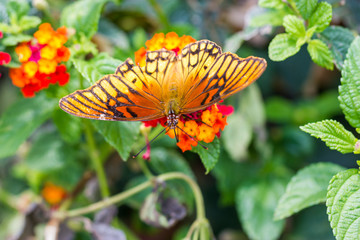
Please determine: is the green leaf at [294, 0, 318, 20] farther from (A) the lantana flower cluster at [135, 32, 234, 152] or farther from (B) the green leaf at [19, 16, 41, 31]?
(B) the green leaf at [19, 16, 41, 31]

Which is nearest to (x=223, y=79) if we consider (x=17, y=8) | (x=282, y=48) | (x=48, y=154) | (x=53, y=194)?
(x=282, y=48)

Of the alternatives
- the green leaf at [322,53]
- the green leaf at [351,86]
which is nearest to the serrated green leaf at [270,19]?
the green leaf at [322,53]

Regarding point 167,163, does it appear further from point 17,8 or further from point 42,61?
point 17,8

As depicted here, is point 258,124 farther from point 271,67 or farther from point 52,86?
point 52,86

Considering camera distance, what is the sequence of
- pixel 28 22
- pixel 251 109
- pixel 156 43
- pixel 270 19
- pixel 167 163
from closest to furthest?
pixel 156 43 < pixel 28 22 < pixel 270 19 < pixel 167 163 < pixel 251 109

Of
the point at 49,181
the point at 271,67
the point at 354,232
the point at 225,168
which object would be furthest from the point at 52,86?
the point at 271,67
